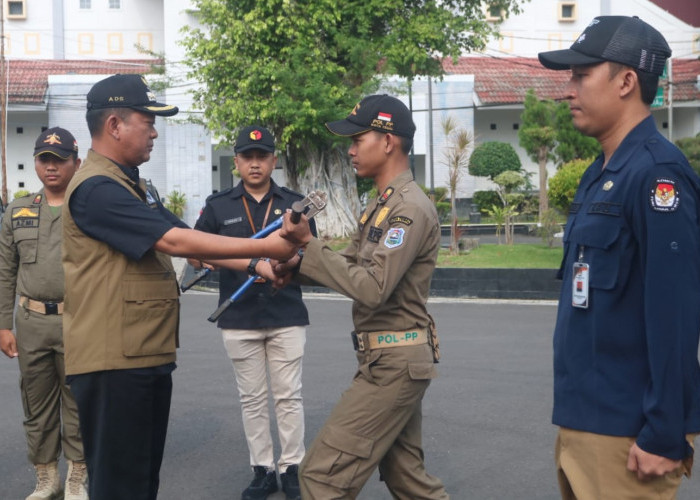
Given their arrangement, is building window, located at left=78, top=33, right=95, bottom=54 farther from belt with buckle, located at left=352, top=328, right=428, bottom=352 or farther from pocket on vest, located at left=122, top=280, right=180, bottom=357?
belt with buckle, located at left=352, top=328, right=428, bottom=352

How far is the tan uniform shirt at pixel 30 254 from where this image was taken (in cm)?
535

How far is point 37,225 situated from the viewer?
17.9ft

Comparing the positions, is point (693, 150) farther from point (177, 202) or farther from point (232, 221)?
point (232, 221)

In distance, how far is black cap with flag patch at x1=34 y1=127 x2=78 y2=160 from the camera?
536 cm

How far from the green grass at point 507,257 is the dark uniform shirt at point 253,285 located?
9.62 m

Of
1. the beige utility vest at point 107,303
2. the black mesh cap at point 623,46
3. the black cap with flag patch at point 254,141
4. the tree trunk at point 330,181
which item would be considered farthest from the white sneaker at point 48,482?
the tree trunk at point 330,181

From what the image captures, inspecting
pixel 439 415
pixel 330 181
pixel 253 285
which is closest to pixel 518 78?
pixel 330 181

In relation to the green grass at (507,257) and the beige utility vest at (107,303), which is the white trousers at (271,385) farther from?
Answer: the green grass at (507,257)

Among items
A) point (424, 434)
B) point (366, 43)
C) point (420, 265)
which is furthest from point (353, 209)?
point (420, 265)

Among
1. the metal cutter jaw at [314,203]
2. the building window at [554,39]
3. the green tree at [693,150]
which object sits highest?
the building window at [554,39]

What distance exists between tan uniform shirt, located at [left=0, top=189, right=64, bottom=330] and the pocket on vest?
169 centimetres

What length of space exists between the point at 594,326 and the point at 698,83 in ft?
130

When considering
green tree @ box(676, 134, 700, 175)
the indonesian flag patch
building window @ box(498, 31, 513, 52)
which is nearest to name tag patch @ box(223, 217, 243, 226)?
the indonesian flag patch

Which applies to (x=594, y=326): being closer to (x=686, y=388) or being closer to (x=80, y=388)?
(x=686, y=388)
